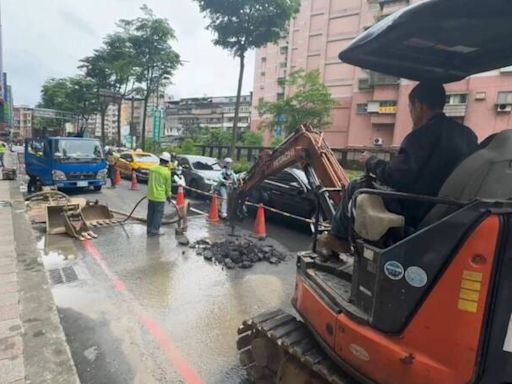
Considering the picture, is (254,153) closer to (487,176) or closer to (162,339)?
(162,339)

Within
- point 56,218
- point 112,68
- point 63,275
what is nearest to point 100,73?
point 112,68

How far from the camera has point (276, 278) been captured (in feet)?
19.5

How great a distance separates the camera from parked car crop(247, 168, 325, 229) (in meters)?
9.08

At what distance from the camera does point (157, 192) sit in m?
7.88

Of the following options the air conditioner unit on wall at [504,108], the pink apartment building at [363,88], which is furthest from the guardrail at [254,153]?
the air conditioner unit on wall at [504,108]

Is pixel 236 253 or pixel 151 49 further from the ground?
pixel 151 49

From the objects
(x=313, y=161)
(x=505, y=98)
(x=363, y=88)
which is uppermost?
(x=363, y=88)

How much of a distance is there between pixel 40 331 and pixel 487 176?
159 inches

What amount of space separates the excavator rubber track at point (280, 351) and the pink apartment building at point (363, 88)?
29.3 m

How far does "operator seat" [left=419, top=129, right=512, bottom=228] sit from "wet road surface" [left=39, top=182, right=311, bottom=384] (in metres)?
2.61

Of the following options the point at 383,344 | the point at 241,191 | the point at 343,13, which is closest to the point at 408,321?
the point at 383,344

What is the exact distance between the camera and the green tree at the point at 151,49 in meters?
25.0

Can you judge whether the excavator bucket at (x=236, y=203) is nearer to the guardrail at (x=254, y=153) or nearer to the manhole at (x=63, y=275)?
the manhole at (x=63, y=275)

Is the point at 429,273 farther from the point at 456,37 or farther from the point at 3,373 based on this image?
the point at 3,373
